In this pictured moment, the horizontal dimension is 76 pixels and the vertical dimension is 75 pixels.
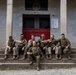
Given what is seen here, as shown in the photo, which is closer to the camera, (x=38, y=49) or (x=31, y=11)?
(x=38, y=49)

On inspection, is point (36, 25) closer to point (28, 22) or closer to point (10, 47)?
point (28, 22)

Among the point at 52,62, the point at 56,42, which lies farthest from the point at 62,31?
the point at 52,62

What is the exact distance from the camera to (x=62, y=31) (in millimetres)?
17500

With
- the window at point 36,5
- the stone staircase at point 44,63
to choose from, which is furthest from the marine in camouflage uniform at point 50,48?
the window at point 36,5

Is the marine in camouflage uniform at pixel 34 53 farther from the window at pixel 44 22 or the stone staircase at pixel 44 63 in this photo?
the window at pixel 44 22

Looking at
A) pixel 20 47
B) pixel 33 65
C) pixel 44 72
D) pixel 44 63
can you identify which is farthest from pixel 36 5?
pixel 44 72

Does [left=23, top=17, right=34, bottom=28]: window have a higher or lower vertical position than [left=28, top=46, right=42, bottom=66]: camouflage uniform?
higher

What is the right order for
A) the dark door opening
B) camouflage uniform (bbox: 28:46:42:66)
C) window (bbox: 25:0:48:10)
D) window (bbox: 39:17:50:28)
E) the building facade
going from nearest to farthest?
camouflage uniform (bbox: 28:46:42:66) → the building facade → the dark door opening → window (bbox: 25:0:48:10) → window (bbox: 39:17:50:28)

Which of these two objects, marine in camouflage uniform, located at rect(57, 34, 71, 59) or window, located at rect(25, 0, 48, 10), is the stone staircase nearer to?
marine in camouflage uniform, located at rect(57, 34, 71, 59)

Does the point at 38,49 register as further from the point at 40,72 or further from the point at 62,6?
the point at 62,6

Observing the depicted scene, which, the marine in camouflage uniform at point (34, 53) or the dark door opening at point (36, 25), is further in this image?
the dark door opening at point (36, 25)

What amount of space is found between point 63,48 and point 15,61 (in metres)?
2.65

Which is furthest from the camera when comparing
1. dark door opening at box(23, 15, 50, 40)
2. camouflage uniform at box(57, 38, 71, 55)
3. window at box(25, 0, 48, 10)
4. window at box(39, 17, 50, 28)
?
window at box(39, 17, 50, 28)

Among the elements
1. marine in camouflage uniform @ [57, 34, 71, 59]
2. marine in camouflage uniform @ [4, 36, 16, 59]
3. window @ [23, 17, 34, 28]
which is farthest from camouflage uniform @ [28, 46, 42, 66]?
window @ [23, 17, 34, 28]
